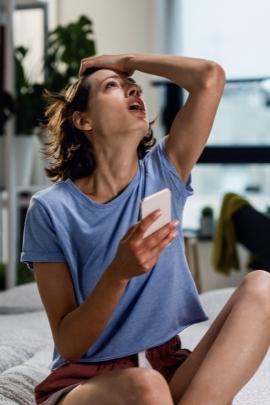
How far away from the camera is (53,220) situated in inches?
45.3

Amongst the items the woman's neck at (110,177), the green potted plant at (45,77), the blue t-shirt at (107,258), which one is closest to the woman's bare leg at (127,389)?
the blue t-shirt at (107,258)

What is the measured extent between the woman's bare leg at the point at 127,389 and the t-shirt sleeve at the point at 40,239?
21 cm

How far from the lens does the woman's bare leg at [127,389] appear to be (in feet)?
3.24

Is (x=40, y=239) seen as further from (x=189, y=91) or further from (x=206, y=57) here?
(x=206, y=57)

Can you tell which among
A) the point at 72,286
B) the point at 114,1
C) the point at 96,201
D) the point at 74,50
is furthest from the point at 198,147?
the point at 114,1

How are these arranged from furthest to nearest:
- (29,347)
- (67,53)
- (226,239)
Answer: (226,239) < (67,53) < (29,347)

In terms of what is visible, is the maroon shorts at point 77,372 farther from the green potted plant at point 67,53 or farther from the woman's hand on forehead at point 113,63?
the green potted plant at point 67,53

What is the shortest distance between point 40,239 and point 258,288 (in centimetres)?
37

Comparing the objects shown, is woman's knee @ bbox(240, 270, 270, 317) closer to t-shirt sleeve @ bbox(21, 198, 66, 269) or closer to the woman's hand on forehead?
t-shirt sleeve @ bbox(21, 198, 66, 269)

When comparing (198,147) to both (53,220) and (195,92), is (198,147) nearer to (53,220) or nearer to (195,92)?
(195,92)

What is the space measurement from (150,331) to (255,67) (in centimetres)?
287

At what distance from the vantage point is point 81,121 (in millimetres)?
1253

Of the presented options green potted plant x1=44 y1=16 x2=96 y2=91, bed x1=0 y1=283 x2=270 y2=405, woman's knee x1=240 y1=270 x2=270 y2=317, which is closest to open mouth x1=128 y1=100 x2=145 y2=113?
woman's knee x1=240 y1=270 x2=270 y2=317

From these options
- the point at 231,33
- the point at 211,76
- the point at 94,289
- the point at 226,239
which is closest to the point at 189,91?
the point at 211,76
